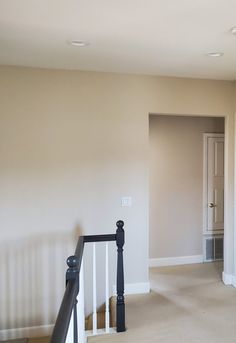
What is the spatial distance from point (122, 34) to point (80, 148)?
4.85 feet

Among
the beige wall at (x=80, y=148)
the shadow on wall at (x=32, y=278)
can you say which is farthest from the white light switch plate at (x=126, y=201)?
the shadow on wall at (x=32, y=278)

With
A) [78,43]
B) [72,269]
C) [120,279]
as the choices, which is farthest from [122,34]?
[120,279]

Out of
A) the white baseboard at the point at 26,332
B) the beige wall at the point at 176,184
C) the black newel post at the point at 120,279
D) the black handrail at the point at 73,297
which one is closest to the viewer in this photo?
the black handrail at the point at 73,297

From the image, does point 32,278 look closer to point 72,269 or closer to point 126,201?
point 126,201

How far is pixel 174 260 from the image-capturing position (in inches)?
201

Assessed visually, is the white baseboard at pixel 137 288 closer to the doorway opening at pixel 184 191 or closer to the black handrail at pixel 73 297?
the black handrail at pixel 73 297

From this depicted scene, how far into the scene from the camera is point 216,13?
218 centimetres

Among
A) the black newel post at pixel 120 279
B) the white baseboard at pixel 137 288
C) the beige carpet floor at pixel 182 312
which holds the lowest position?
the beige carpet floor at pixel 182 312

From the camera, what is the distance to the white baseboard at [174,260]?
5.02 metres

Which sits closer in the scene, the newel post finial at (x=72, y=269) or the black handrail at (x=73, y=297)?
the black handrail at (x=73, y=297)

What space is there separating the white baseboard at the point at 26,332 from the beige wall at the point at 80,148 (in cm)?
74

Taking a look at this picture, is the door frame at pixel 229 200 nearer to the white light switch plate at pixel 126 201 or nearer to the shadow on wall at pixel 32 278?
the white light switch plate at pixel 126 201

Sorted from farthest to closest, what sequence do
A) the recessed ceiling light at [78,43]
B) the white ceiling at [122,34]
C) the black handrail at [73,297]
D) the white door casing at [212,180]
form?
the white door casing at [212,180], the recessed ceiling light at [78,43], the white ceiling at [122,34], the black handrail at [73,297]

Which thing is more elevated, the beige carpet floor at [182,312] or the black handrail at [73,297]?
the black handrail at [73,297]
